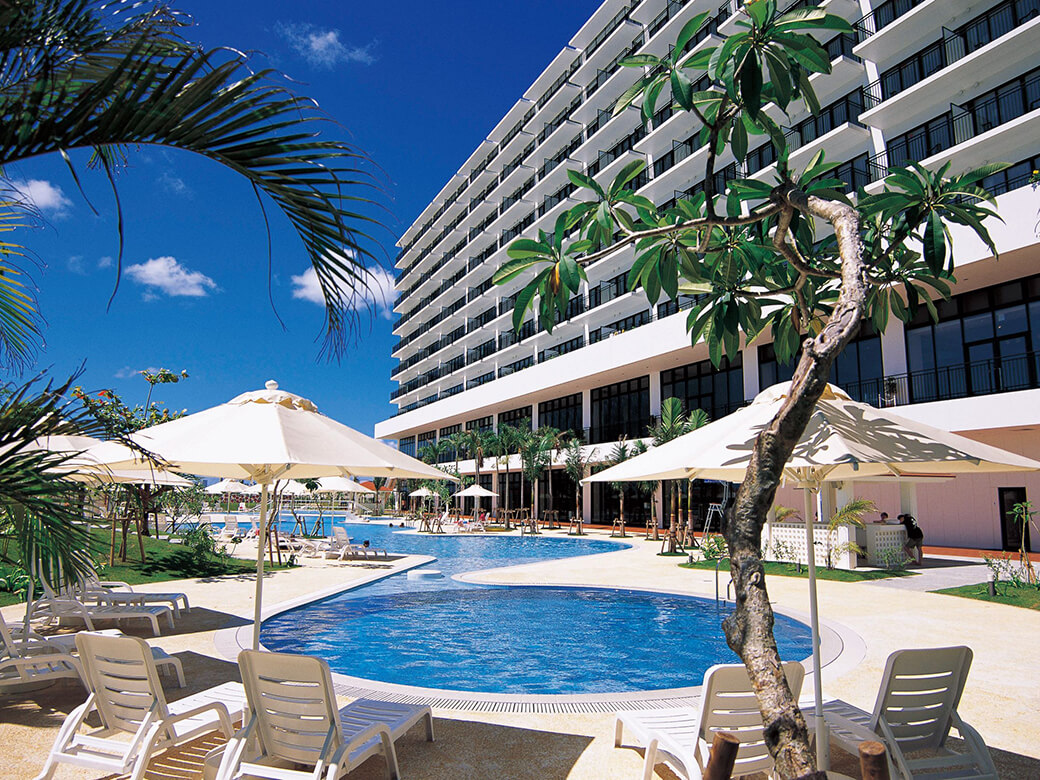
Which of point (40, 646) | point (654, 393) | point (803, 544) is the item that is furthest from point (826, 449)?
point (654, 393)

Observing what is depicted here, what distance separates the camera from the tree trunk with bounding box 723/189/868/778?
1.76 m

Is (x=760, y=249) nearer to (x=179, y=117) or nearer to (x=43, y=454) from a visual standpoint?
(x=179, y=117)

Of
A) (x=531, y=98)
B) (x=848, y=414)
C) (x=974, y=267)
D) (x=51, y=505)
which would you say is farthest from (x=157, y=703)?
(x=531, y=98)

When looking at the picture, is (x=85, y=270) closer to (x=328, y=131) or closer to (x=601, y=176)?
(x=328, y=131)

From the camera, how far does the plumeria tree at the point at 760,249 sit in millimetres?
1920

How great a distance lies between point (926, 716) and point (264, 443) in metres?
4.35

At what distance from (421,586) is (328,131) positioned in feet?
41.1

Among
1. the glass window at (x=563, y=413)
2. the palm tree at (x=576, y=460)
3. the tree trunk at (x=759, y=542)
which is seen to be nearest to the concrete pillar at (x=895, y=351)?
the palm tree at (x=576, y=460)

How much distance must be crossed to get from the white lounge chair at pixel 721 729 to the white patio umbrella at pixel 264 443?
207 cm

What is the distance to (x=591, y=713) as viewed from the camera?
17.7 feet

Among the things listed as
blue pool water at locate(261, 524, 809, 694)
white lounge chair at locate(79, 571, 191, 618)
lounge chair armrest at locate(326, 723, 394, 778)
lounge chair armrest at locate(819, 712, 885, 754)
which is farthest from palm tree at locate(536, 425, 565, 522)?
lounge chair armrest at locate(326, 723, 394, 778)

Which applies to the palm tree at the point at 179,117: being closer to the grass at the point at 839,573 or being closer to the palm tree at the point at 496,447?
the grass at the point at 839,573

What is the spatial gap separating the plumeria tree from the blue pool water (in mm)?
5148

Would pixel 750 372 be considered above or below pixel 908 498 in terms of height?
above
